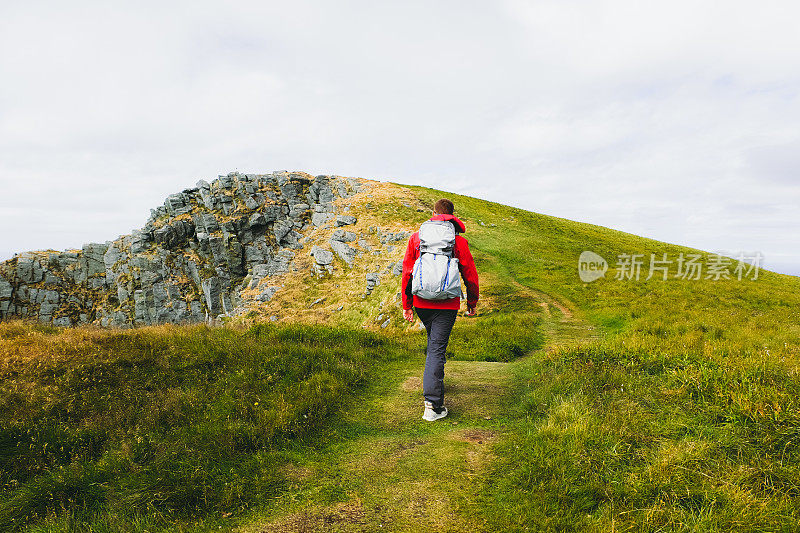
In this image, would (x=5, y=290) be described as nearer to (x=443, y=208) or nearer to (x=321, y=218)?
(x=321, y=218)

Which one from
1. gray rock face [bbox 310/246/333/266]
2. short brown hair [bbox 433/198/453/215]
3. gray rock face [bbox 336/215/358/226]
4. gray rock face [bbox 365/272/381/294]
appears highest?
gray rock face [bbox 336/215/358/226]

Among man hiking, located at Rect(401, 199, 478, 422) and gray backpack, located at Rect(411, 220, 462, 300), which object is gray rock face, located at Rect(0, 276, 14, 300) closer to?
man hiking, located at Rect(401, 199, 478, 422)

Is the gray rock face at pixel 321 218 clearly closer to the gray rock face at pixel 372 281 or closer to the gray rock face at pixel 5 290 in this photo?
the gray rock face at pixel 372 281

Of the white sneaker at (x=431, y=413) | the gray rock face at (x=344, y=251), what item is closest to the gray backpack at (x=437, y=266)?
the white sneaker at (x=431, y=413)

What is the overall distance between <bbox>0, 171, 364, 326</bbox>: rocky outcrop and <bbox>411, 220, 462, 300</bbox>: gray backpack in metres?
28.1

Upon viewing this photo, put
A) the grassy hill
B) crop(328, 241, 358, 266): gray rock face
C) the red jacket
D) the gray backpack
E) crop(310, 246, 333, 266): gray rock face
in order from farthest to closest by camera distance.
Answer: crop(310, 246, 333, 266): gray rock face → crop(328, 241, 358, 266): gray rock face → the red jacket → the gray backpack → the grassy hill

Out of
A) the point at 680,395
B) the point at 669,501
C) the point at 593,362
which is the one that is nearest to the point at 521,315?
the point at 593,362

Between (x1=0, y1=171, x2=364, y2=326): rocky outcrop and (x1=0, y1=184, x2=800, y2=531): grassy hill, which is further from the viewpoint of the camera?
(x1=0, y1=171, x2=364, y2=326): rocky outcrop

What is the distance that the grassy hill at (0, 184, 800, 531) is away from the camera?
3875 millimetres

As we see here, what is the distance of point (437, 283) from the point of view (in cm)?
628

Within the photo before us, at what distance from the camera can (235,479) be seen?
4.61m

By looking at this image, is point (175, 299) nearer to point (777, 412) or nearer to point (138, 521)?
point (138, 521)

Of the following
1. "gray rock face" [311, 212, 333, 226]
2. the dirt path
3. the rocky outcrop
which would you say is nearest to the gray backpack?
the dirt path

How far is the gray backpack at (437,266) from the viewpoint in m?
6.31
